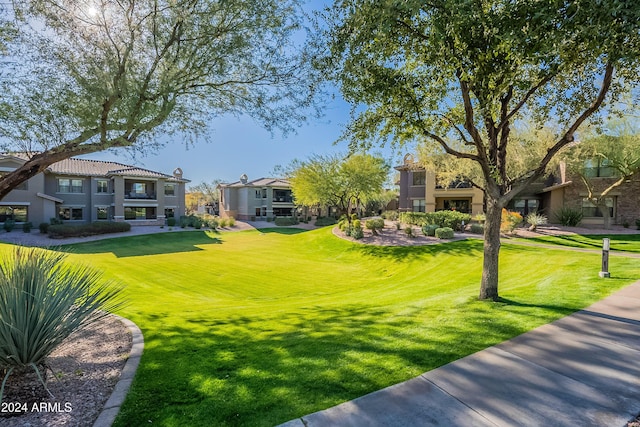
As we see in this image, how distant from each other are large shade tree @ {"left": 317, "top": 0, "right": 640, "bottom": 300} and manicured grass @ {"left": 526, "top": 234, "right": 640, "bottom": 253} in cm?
1229

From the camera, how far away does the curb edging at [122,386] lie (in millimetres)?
3201

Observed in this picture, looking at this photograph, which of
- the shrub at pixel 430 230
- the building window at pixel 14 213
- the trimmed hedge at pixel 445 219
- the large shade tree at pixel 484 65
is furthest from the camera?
the building window at pixel 14 213

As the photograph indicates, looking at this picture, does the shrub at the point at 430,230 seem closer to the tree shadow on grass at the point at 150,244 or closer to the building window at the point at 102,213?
the tree shadow on grass at the point at 150,244

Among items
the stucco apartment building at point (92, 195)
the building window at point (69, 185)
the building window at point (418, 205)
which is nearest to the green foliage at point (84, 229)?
the stucco apartment building at point (92, 195)

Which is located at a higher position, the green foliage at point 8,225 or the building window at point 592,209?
the building window at point 592,209

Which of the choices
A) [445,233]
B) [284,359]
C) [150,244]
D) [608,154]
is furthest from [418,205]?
[284,359]

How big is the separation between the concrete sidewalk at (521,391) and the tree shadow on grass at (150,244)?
22777 millimetres

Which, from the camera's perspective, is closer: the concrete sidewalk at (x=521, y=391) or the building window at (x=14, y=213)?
the concrete sidewalk at (x=521, y=391)

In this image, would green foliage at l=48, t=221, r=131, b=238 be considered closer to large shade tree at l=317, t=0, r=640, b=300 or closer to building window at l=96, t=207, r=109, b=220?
building window at l=96, t=207, r=109, b=220

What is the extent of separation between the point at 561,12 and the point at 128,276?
1695 cm

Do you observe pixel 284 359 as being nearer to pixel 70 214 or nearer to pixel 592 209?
pixel 592 209

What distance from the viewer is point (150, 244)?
94.0 feet

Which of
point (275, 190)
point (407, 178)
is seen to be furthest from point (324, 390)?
point (275, 190)

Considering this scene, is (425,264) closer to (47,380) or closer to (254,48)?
(254,48)
